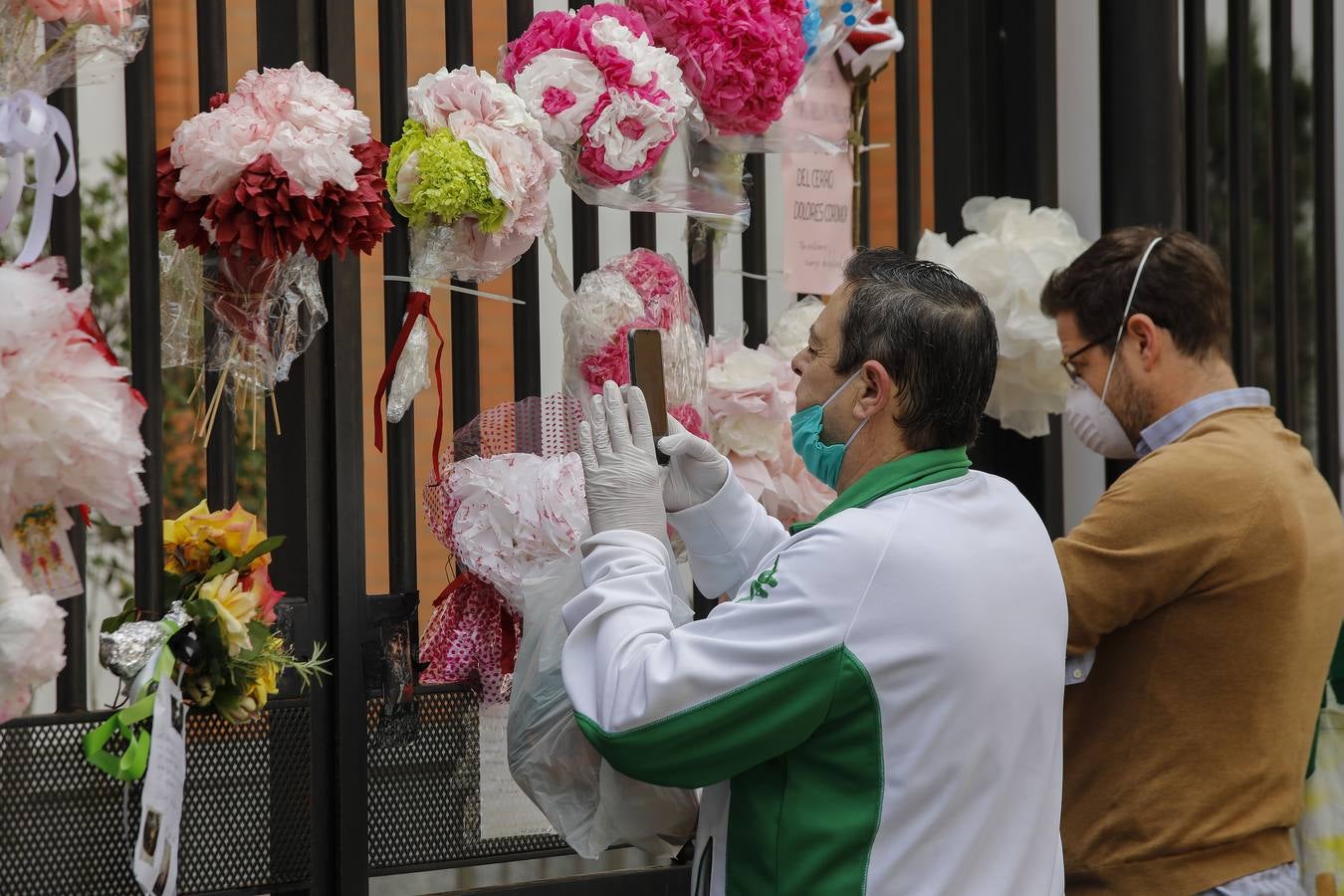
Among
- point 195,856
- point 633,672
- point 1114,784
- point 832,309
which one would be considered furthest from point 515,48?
point 1114,784

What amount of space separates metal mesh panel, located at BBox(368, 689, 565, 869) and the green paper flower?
2.19ft

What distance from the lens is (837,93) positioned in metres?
2.48

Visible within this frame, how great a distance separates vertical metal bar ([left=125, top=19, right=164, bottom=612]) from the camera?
5.77 ft

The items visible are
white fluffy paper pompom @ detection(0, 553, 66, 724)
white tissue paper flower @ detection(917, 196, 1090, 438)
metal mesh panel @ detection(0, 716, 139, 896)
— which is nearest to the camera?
white fluffy paper pompom @ detection(0, 553, 66, 724)

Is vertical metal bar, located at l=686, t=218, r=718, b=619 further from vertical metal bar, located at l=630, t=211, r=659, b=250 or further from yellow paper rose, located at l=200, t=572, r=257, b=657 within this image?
yellow paper rose, located at l=200, t=572, r=257, b=657

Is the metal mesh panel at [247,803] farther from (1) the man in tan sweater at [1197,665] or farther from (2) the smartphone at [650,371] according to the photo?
(1) the man in tan sweater at [1197,665]

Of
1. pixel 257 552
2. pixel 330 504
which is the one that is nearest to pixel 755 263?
pixel 330 504

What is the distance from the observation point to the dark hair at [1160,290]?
87.2 inches

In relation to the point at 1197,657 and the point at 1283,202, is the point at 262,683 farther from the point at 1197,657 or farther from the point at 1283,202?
the point at 1283,202

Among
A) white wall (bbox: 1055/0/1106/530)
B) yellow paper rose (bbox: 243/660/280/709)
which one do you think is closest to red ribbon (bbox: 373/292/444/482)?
yellow paper rose (bbox: 243/660/280/709)

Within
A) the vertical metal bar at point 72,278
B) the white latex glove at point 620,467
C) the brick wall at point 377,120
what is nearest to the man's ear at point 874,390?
the white latex glove at point 620,467

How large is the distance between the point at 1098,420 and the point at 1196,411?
196 mm

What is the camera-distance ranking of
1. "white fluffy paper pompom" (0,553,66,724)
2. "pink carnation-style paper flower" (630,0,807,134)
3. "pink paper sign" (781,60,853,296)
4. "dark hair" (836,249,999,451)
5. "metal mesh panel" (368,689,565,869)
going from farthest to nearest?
"pink paper sign" (781,60,853,296)
"pink carnation-style paper flower" (630,0,807,134)
"metal mesh panel" (368,689,565,869)
"dark hair" (836,249,999,451)
"white fluffy paper pompom" (0,553,66,724)

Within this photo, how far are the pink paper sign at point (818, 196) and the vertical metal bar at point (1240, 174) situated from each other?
975 millimetres
